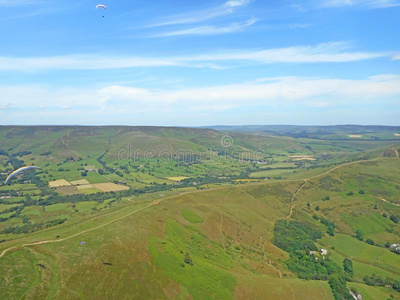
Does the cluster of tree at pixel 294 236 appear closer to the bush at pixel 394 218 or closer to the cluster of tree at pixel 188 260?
the cluster of tree at pixel 188 260

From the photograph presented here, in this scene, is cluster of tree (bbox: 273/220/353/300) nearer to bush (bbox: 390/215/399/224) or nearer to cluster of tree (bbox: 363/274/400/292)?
cluster of tree (bbox: 363/274/400/292)

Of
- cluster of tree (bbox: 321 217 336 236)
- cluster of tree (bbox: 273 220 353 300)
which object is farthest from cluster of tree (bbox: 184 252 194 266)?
cluster of tree (bbox: 321 217 336 236)

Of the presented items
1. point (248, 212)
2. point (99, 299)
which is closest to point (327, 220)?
point (248, 212)

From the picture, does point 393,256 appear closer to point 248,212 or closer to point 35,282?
point 248,212

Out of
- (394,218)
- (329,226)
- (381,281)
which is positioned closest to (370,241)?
(329,226)

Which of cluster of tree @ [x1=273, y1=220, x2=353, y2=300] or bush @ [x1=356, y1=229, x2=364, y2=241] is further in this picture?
bush @ [x1=356, y1=229, x2=364, y2=241]

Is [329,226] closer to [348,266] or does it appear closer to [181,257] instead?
[348,266]

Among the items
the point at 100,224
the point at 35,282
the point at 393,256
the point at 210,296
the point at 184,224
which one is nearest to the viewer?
the point at 35,282

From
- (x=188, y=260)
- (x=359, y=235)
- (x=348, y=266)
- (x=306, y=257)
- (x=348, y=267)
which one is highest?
(x=188, y=260)
